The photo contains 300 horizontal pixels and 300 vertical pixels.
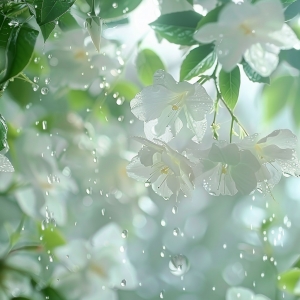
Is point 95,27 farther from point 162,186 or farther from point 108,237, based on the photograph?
point 108,237

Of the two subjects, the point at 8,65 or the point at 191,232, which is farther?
the point at 191,232

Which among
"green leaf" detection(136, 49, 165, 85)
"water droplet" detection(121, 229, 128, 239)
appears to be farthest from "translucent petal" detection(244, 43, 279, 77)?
"water droplet" detection(121, 229, 128, 239)

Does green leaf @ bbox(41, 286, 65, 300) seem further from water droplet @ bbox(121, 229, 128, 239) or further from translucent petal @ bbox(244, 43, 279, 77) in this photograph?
translucent petal @ bbox(244, 43, 279, 77)

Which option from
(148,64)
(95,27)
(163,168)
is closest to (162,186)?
(163,168)

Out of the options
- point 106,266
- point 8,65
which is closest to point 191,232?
point 106,266

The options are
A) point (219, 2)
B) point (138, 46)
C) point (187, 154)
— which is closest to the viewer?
point (187, 154)

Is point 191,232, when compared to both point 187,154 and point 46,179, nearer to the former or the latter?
point 46,179
